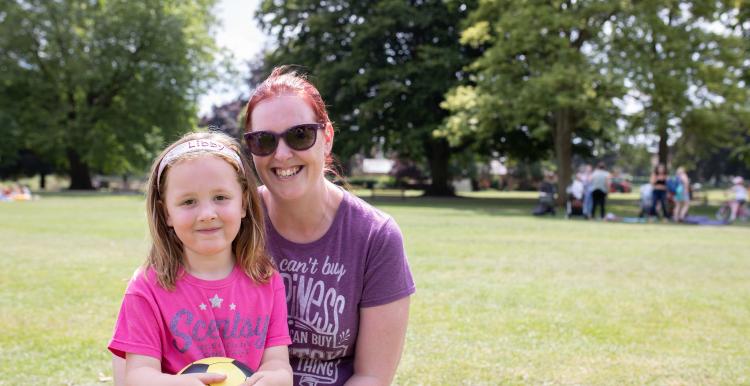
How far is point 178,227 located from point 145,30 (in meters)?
44.7

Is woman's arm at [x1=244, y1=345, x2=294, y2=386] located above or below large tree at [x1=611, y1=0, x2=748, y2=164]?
below

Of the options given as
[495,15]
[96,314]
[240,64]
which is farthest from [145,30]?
[96,314]

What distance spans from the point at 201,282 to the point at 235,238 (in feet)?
0.79

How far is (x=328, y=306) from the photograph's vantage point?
2.79m

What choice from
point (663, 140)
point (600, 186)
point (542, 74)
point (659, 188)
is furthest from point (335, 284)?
point (663, 140)

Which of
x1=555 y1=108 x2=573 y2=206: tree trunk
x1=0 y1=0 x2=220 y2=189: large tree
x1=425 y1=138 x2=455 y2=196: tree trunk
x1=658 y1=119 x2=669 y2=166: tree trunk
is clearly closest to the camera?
x1=658 y1=119 x2=669 y2=166: tree trunk

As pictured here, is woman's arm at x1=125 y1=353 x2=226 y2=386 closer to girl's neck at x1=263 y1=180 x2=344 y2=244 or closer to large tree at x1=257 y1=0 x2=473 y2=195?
girl's neck at x1=263 y1=180 x2=344 y2=244

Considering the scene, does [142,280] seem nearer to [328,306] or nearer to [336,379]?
[328,306]

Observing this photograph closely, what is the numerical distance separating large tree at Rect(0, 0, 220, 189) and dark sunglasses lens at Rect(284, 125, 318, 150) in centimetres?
4192

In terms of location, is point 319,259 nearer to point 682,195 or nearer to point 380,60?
point 682,195

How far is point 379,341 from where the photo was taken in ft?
9.11

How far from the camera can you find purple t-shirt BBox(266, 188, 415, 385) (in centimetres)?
279

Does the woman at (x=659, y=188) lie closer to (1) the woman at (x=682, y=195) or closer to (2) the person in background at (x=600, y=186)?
(1) the woman at (x=682, y=195)

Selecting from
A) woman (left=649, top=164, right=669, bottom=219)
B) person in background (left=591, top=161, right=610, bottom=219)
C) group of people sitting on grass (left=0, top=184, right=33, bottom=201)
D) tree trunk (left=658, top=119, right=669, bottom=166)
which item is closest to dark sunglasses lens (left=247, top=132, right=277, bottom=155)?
person in background (left=591, top=161, right=610, bottom=219)
